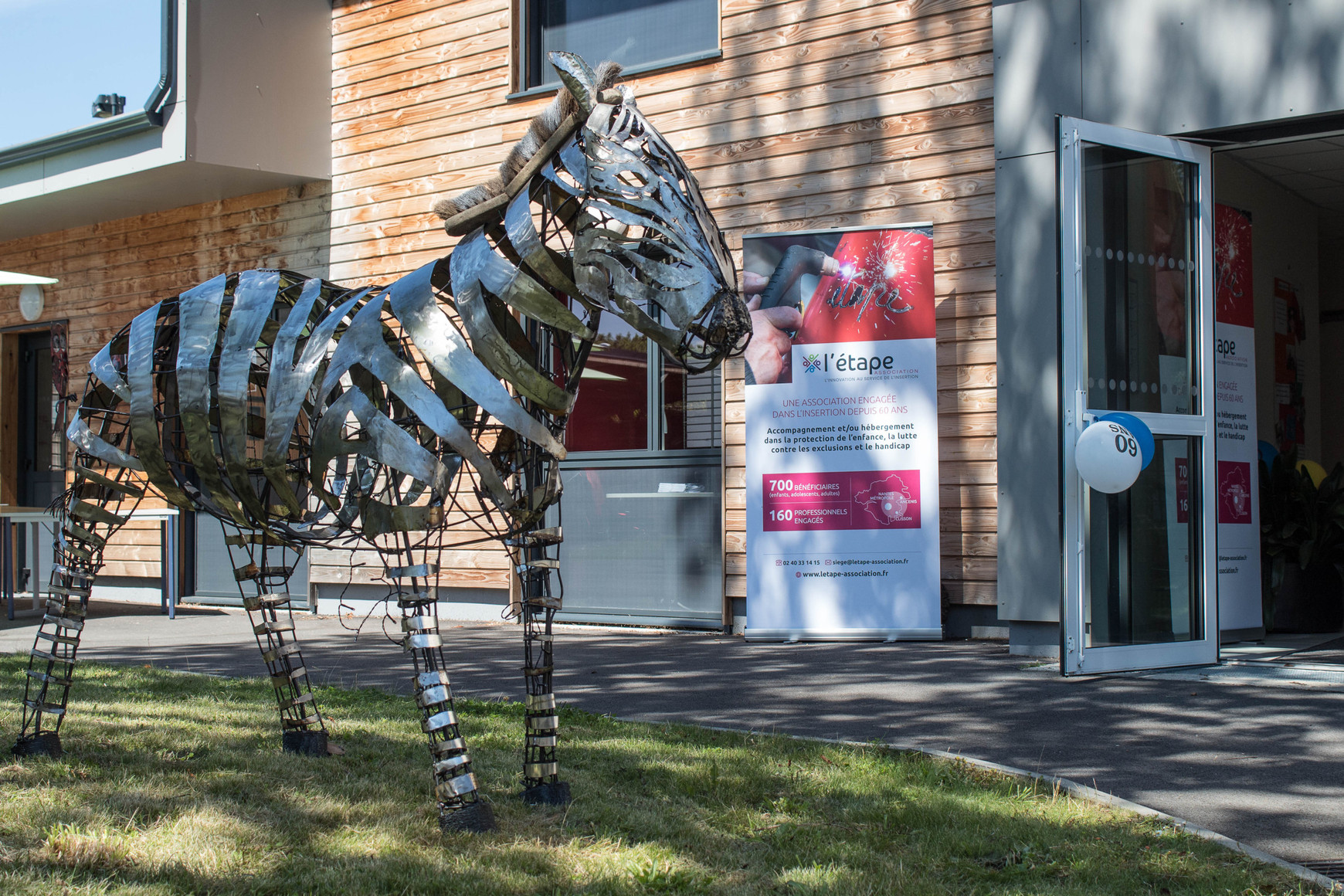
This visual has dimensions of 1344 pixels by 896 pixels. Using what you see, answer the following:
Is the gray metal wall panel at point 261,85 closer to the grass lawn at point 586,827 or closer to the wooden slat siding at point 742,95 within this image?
the wooden slat siding at point 742,95

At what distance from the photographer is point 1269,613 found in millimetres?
7535

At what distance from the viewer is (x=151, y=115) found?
28.4 feet

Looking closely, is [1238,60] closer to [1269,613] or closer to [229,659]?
[1269,613]

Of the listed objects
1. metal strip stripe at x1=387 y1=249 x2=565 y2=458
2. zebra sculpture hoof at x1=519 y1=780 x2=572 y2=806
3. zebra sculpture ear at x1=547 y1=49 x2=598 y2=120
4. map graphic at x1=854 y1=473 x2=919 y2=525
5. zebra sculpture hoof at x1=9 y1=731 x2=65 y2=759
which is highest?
zebra sculpture ear at x1=547 y1=49 x2=598 y2=120

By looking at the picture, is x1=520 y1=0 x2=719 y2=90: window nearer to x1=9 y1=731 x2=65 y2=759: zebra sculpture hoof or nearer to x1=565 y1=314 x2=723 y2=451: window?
x1=565 y1=314 x2=723 y2=451: window

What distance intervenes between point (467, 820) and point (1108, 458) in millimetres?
3612

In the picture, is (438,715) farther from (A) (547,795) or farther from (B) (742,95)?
(B) (742,95)

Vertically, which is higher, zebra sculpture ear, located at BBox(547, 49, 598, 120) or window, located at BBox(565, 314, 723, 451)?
zebra sculpture ear, located at BBox(547, 49, 598, 120)

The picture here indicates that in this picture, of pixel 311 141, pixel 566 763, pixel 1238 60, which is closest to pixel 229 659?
pixel 566 763

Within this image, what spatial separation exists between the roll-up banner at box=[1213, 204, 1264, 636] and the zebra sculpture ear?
5.37 metres

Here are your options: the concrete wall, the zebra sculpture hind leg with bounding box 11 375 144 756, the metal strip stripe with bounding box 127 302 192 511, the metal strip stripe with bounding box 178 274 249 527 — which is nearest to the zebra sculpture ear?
the metal strip stripe with bounding box 178 274 249 527

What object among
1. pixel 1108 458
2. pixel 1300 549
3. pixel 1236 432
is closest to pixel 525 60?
pixel 1108 458

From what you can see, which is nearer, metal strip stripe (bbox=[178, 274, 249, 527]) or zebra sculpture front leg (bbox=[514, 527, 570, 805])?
zebra sculpture front leg (bbox=[514, 527, 570, 805])

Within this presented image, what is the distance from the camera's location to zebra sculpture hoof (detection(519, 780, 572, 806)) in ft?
10.6
